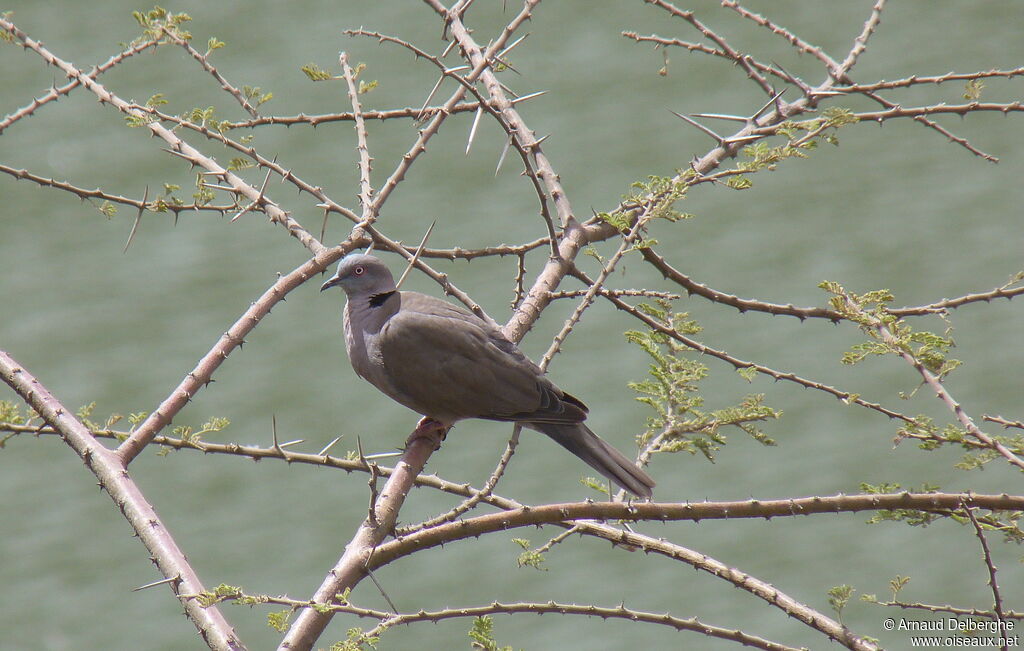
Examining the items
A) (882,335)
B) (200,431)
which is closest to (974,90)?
(882,335)

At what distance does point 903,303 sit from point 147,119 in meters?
7.64

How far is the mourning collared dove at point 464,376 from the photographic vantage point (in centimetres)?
418

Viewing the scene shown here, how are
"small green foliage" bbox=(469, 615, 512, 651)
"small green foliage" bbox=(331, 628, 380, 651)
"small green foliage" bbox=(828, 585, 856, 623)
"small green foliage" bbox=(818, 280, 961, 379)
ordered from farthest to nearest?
"small green foliage" bbox=(828, 585, 856, 623)
"small green foliage" bbox=(818, 280, 961, 379)
"small green foliage" bbox=(469, 615, 512, 651)
"small green foliage" bbox=(331, 628, 380, 651)

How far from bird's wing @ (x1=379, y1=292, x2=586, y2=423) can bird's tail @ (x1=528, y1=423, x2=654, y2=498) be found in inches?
3.2

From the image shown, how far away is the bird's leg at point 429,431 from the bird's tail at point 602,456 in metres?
0.35

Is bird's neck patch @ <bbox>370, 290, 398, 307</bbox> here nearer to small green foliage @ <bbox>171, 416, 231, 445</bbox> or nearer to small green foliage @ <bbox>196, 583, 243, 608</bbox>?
small green foliage @ <bbox>171, 416, 231, 445</bbox>

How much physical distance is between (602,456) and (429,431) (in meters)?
0.63

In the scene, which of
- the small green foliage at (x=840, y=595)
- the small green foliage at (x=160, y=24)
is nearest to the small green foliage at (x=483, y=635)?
the small green foliage at (x=840, y=595)

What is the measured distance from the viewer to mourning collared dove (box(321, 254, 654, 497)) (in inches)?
164

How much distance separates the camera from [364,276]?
4.57 m

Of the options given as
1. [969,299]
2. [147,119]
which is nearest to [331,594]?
[147,119]

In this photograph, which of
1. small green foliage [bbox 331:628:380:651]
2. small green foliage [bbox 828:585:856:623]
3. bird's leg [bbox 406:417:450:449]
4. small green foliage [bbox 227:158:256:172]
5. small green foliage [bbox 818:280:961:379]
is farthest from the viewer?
bird's leg [bbox 406:417:450:449]

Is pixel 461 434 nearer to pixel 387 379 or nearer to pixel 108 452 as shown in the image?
pixel 387 379

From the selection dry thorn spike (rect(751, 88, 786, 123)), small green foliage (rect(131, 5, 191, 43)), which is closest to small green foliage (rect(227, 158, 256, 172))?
small green foliage (rect(131, 5, 191, 43))
